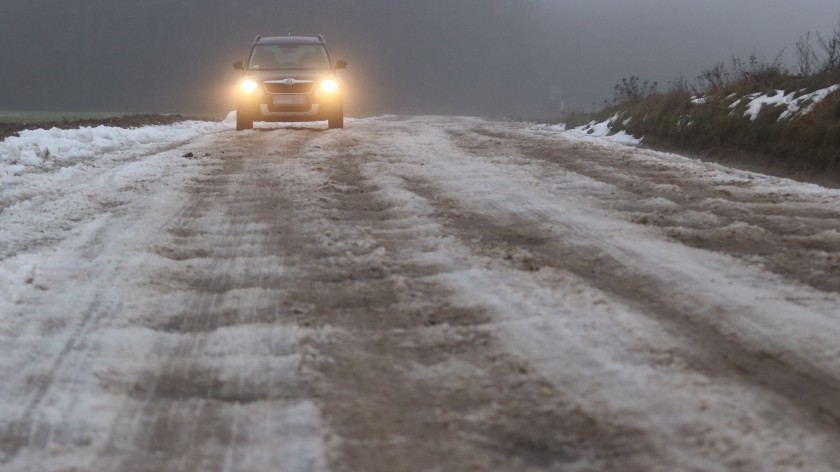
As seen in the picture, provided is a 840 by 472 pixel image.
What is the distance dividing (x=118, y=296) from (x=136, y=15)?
165228mm

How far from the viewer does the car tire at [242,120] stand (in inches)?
529

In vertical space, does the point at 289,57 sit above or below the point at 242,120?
above

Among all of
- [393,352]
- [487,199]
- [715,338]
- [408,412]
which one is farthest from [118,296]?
[487,199]

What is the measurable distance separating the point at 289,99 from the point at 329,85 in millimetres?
827

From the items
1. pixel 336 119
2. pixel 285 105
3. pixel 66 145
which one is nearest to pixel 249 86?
pixel 285 105

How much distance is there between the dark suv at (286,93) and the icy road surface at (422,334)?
8427mm

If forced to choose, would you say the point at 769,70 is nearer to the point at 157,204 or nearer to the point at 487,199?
the point at 487,199

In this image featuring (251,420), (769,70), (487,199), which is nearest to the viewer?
(251,420)

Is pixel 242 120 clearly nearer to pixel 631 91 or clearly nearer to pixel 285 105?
pixel 285 105

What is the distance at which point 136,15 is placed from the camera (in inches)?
5950

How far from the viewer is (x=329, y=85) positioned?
13766 mm

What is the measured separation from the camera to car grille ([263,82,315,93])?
13406 millimetres

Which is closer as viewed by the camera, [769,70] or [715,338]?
[715,338]

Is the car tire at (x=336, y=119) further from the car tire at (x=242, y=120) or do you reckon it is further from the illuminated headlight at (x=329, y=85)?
the car tire at (x=242, y=120)
